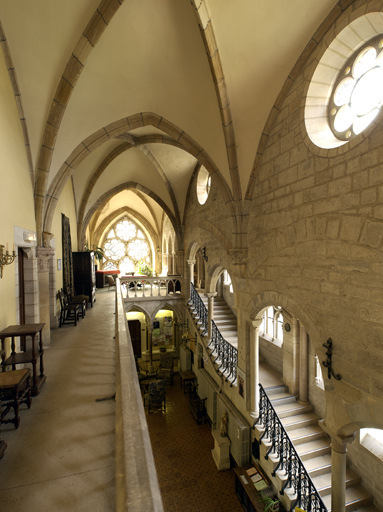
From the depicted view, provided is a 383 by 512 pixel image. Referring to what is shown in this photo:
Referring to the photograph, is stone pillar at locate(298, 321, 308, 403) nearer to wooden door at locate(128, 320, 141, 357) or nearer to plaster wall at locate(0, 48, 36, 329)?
plaster wall at locate(0, 48, 36, 329)

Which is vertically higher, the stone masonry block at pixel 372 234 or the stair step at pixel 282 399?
the stone masonry block at pixel 372 234

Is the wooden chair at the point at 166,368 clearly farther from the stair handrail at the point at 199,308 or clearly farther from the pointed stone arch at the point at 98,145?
the pointed stone arch at the point at 98,145

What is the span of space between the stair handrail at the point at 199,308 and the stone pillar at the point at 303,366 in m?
3.25

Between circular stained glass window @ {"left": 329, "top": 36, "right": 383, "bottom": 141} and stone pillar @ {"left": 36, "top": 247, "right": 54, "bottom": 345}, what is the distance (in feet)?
16.9

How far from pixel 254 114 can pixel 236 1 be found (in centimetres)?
149

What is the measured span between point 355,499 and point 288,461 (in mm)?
1152

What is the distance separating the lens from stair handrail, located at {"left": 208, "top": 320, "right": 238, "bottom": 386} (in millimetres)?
6930

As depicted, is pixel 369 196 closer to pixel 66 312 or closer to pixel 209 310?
pixel 209 310

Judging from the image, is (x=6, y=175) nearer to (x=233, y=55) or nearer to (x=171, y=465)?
(x=233, y=55)

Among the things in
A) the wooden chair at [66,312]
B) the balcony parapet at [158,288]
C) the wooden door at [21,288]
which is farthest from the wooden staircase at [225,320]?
the wooden door at [21,288]

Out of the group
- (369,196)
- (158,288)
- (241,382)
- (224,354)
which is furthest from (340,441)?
(158,288)

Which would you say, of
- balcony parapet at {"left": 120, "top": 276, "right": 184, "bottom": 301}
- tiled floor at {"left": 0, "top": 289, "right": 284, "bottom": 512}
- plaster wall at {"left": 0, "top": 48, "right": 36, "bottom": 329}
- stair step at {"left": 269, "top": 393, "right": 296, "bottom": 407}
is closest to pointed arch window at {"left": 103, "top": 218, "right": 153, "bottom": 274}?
balcony parapet at {"left": 120, "top": 276, "right": 184, "bottom": 301}

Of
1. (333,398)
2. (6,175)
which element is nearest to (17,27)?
(6,175)

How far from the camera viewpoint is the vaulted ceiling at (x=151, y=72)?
143 inches
